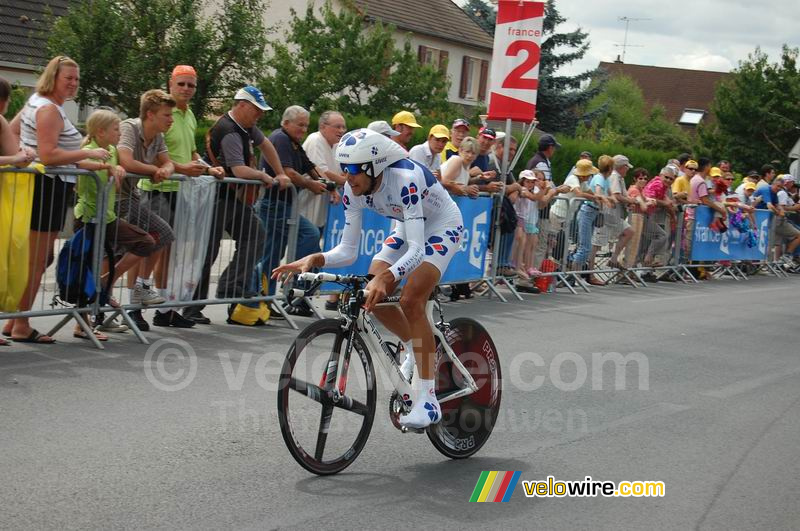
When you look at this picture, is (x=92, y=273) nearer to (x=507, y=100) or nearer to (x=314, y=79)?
(x=507, y=100)

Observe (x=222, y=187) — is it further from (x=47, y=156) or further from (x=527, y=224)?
(x=527, y=224)

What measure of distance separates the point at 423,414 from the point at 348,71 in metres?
30.4

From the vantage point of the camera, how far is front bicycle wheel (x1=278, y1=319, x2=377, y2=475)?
5484 millimetres

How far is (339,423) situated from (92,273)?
12.7 ft

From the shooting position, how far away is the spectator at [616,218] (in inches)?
661

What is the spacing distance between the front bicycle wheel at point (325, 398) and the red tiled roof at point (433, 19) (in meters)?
44.5

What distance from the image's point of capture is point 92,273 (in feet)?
29.1

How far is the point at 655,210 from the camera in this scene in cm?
1847

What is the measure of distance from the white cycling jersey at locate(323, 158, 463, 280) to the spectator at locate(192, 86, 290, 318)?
4283 mm

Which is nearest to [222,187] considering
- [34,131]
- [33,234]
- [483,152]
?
[34,131]

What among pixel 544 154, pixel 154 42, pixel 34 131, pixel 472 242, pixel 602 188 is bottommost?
pixel 472 242

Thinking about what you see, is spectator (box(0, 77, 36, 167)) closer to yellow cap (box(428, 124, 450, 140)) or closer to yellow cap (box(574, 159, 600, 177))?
yellow cap (box(428, 124, 450, 140))

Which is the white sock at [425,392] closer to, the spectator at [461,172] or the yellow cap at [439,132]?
the spectator at [461,172]

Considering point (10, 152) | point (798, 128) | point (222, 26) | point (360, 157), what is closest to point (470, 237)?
point (10, 152)
